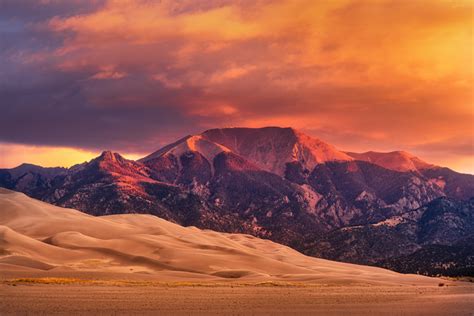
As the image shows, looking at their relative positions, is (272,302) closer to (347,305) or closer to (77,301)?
(347,305)

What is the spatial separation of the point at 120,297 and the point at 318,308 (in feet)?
96.3

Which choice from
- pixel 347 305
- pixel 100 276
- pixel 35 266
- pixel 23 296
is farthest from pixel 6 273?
pixel 347 305

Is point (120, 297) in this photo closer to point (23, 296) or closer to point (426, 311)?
point (23, 296)

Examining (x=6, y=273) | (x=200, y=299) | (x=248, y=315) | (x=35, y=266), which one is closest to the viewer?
(x=248, y=315)

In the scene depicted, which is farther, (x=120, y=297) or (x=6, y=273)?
(x=6, y=273)

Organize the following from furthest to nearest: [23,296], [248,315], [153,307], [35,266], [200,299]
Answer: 1. [35,266]
2. [200,299]
3. [23,296]
4. [153,307]
5. [248,315]

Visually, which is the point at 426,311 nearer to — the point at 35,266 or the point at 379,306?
the point at 379,306

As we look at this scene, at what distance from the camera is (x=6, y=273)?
158625 mm

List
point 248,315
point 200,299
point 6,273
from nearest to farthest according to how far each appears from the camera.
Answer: point 248,315, point 200,299, point 6,273

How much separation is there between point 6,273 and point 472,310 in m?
115

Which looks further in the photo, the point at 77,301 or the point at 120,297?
the point at 120,297

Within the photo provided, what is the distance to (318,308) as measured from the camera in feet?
277

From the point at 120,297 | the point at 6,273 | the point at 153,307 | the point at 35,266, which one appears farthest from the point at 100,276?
the point at 153,307

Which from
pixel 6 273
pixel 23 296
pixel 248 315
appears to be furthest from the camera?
pixel 6 273
